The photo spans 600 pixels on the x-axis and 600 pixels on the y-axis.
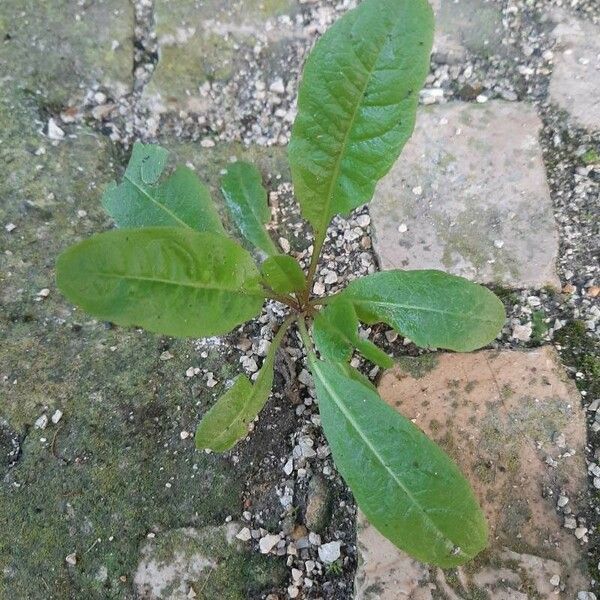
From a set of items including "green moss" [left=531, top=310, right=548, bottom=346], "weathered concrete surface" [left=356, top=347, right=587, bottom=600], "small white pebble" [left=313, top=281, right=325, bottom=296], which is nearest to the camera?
"weathered concrete surface" [left=356, top=347, right=587, bottom=600]

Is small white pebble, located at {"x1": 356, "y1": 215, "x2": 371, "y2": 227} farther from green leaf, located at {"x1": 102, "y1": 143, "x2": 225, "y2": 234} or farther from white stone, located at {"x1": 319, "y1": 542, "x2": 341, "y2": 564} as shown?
white stone, located at {"x1": 319, "y1": 542, "x2": 341, "y2": 564}

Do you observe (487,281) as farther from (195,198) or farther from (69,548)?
(69,548)

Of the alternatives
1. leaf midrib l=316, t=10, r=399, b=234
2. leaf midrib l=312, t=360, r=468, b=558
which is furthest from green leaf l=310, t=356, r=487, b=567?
leaf midrib l=316, t=10, r=399, b=234

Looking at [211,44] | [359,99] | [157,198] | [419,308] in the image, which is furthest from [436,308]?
[211,44]

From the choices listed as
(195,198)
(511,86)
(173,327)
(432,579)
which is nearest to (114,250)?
(173,327)

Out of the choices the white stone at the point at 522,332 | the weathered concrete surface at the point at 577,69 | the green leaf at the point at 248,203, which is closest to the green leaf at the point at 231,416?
the green leaf at the point at 248,203

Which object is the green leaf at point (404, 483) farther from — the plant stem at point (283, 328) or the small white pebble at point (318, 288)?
the small white pebble at point (318, 288)

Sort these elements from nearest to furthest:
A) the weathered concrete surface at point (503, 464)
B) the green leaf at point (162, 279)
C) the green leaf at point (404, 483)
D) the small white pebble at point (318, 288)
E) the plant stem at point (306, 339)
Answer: the green leaf at point (162, 279) < the green leaf at point (404, 483) < the weathered concrete surface at point (503, 464) < the plant stem at point (306, 339) < the small white pebble at point (318, 288)
